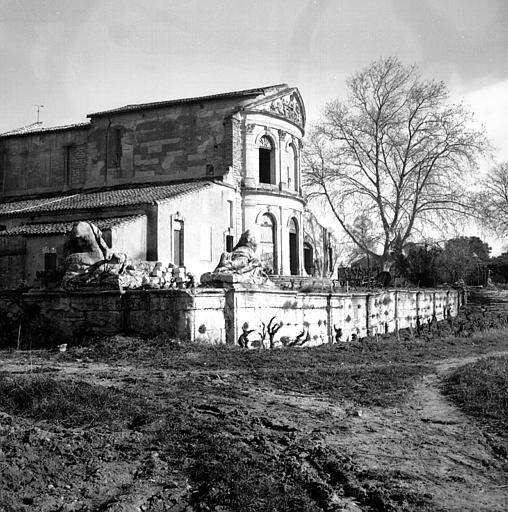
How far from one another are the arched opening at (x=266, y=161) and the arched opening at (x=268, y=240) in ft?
6.95

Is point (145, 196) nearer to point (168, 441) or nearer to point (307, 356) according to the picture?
point (307, 356)

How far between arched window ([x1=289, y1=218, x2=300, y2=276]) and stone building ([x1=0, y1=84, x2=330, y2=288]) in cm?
6

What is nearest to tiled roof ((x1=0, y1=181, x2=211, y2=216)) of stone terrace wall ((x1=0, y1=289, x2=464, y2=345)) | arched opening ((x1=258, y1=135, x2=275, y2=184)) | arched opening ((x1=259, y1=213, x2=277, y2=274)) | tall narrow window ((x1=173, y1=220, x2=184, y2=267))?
tall narrow window ((x1=173, y1=220, x2=184, y2=267))

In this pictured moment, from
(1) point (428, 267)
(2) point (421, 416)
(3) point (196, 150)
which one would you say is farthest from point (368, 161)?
(2) point (421, 416)

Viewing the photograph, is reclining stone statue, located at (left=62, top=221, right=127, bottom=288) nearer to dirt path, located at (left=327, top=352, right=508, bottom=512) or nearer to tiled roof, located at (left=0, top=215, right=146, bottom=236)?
tiled roof, located at (left=0, top=215, right=146, bottom=236)

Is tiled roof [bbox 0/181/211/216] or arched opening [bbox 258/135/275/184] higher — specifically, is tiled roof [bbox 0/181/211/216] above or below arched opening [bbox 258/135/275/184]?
below

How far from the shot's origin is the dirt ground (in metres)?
5.32

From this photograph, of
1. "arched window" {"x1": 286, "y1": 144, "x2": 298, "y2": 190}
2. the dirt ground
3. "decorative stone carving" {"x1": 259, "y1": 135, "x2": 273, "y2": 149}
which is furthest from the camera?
"arched window" {"x1": 286, "y1": 144, "x2": 298, "y2": 190}

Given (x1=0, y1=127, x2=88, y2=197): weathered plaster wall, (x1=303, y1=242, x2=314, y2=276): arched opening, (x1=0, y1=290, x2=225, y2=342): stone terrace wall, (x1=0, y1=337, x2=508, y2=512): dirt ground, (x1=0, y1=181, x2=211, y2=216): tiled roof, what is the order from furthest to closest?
(x1=303, y1=242, x2=314, y2=276): arched opening → (x1=0, y1=127, x2=88, y2=197): weathered plaster wall → (x1=0, y1=181, x2=211, y2=216): tiled roof → (x1=0, y1=290, x2=225, y2=342): stone terrace wall → (x1=0, y1=337, x2=508, y2=512): dirt ground

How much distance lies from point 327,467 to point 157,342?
7.72m

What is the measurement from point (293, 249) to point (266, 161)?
485cm

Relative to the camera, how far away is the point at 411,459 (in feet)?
20.5

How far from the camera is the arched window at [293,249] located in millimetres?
32969

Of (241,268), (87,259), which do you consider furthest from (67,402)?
(241,268)
